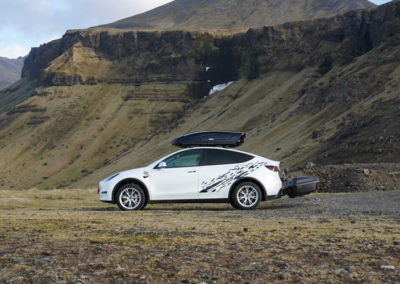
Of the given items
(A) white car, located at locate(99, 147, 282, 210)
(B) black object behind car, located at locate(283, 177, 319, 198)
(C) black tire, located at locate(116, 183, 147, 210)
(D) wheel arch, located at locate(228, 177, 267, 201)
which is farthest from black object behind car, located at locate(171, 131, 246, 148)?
(B) black object behind car, located at locate(283, 177, 319, 198)

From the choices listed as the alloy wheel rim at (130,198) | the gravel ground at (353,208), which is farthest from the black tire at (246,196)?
the alloy wheel rim at (130,198)

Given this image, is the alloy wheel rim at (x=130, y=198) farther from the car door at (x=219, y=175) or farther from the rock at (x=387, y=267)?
the rock at (x=387, y=267)

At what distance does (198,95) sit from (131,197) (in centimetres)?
10348

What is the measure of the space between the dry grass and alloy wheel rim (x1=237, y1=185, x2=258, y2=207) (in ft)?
11.3

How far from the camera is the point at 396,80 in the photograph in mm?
54781

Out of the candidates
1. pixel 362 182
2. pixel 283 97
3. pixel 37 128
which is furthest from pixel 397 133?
pixel 37 128

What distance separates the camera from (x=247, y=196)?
39.9 ft

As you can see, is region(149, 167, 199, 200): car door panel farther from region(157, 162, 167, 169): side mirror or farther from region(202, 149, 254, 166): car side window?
region(202, 149, 254, 166): car side window

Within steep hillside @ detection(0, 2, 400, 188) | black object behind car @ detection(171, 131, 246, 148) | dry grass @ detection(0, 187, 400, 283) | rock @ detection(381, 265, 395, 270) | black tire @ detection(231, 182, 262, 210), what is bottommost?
rock @ detection(381, 265, 395, 270)

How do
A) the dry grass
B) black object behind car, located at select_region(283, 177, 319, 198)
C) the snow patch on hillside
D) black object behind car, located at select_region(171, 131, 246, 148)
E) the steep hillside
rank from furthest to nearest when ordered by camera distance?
the snow patch on hillside, the steep hillside, black object behind car, located at select_region(283, 177, 319, 198), black object behind car, located at select_region(171, 131, 246, 148), the dry grass

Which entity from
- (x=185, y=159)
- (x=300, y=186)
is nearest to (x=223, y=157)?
(x=185, y=159)

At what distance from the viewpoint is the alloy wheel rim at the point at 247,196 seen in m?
12.1

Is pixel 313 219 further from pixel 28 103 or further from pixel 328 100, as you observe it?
pixel 28 103

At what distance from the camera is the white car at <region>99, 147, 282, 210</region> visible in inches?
477
